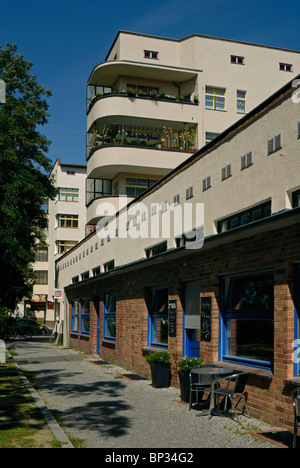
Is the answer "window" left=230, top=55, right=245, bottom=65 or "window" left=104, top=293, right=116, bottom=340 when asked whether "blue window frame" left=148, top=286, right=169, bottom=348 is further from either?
"window" left=230, top=55, right=245, bottom=65

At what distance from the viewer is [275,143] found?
8609 millimetres

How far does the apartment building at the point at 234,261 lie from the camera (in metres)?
8.23

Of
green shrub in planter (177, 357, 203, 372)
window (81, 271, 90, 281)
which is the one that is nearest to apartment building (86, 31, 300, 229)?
window (81, 271, 90, 281)

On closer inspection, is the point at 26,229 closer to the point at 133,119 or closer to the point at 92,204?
the point at 92,204

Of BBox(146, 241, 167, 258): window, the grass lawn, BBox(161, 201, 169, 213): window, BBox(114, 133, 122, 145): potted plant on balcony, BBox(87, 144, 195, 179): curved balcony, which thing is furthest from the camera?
BBox(114, 133, 122, 145): potted plant on balcony

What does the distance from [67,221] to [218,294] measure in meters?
44.0

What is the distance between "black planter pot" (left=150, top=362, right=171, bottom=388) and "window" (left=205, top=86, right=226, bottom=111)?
19.6 m

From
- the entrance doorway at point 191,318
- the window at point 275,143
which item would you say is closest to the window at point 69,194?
the entrance doorway at point 191,318

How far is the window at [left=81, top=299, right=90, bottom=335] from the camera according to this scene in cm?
2558

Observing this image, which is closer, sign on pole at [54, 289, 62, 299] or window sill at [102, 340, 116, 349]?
window sill at [102, 340, 116, 349]

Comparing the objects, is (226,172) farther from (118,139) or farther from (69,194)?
(69,194)

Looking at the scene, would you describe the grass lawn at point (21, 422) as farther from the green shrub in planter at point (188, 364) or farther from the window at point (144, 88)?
the window at point (144, 88)

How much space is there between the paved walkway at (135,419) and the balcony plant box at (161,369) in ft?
0.77

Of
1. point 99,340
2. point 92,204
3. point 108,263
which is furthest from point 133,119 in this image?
point 99,340
